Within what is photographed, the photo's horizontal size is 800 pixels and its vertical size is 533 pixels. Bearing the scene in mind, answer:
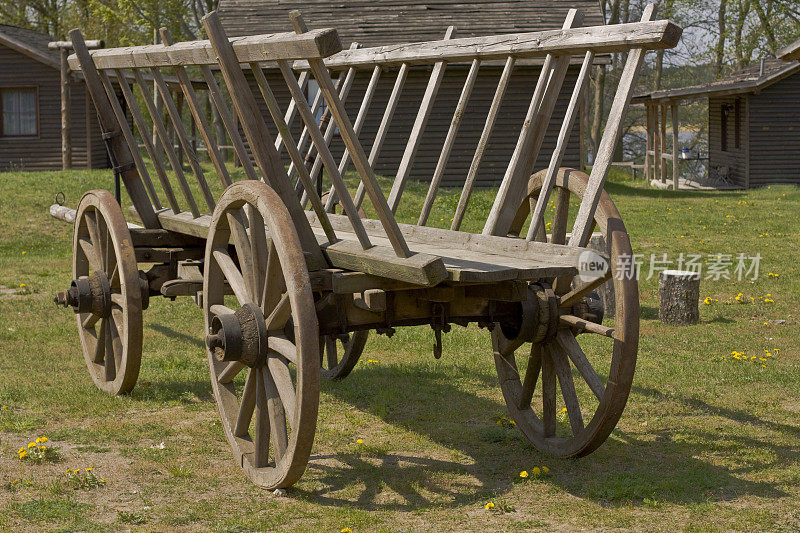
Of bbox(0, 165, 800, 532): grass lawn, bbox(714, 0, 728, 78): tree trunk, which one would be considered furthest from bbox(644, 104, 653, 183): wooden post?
bbox(0, 165, 800, 532): grass lawn

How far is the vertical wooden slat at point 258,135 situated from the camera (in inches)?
154

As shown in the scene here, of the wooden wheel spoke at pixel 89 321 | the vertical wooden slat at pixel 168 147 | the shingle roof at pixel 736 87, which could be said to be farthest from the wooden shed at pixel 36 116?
the vertical wooden slat at pixel 168 147

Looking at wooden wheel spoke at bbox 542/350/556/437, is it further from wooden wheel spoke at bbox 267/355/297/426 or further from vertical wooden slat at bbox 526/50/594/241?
wooden wheel spoke at bbox 267/355/297/426

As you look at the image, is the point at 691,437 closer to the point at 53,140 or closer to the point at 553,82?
the point at 553,82

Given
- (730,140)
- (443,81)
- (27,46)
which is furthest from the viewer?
(730,140)

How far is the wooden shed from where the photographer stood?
21.8m

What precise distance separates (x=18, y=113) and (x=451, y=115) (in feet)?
34.3

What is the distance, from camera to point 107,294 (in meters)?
5.77

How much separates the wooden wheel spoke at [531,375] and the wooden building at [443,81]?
1469 cm

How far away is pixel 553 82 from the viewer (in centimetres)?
409

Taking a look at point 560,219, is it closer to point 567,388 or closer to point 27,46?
point 567,388

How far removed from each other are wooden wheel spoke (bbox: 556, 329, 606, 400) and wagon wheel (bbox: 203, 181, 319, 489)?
4.41ft

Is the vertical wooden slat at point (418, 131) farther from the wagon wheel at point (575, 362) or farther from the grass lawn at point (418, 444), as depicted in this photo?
the grass lawn at point (418, 444)

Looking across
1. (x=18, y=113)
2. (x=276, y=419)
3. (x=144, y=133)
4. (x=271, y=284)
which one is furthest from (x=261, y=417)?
(x=18, y=113)
